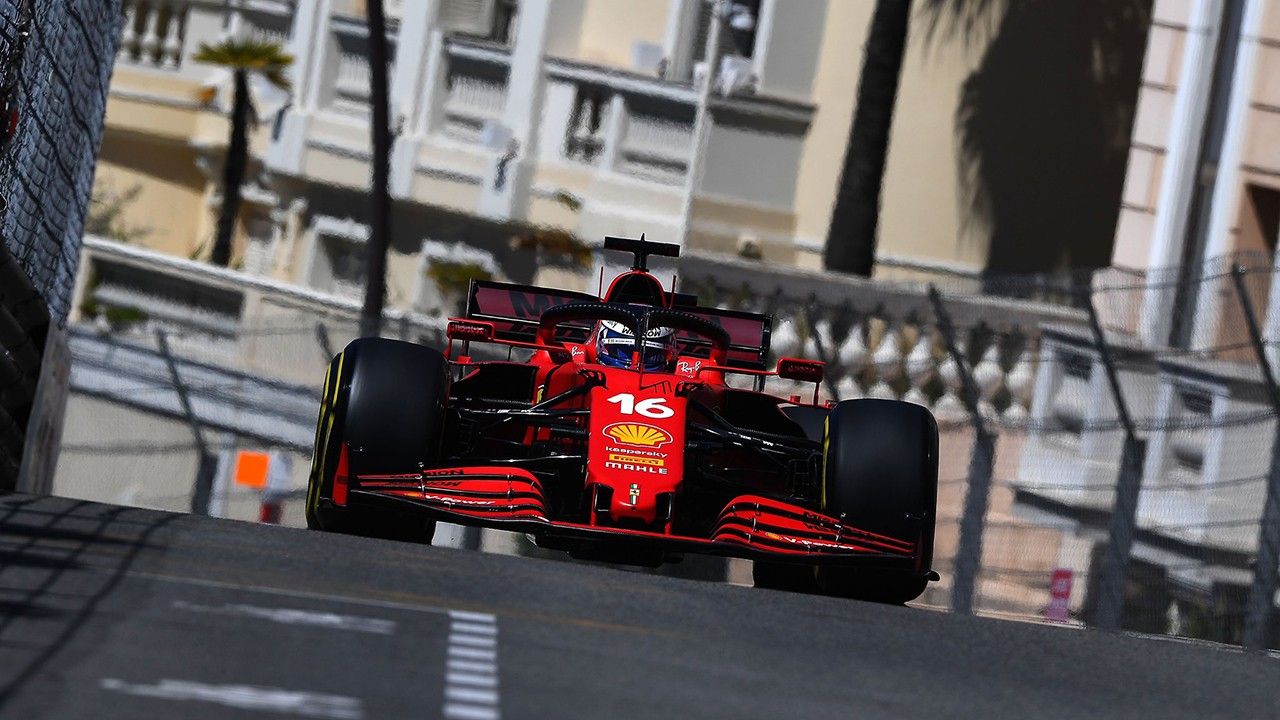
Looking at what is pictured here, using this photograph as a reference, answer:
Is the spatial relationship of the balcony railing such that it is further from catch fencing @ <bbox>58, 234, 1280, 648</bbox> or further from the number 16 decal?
the number 16 decal

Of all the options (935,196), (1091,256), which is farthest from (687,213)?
(1091,256)

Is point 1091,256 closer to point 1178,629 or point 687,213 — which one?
point 687,213

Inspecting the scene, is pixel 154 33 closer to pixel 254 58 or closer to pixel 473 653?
pixel 254 58

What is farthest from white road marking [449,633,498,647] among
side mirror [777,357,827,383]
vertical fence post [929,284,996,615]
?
vertical fence post [929,284,996,615]

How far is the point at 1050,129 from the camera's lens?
23.8m

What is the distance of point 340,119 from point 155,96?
140 inches

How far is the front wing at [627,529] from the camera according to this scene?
28.8 ft

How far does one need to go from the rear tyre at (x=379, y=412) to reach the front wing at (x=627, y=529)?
10 cm

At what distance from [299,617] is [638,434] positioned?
3.07 m

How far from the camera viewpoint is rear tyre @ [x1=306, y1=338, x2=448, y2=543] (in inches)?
358

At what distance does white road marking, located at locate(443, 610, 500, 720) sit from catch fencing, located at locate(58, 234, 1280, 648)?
5.52 meters

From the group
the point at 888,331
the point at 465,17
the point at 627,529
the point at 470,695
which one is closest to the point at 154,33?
the point at 465,17

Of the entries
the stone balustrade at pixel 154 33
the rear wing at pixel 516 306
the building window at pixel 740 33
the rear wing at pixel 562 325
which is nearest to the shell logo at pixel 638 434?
the rear wing at pixel 562 325

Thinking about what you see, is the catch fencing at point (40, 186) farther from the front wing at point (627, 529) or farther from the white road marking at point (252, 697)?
the white road marking at point (252, 697)
